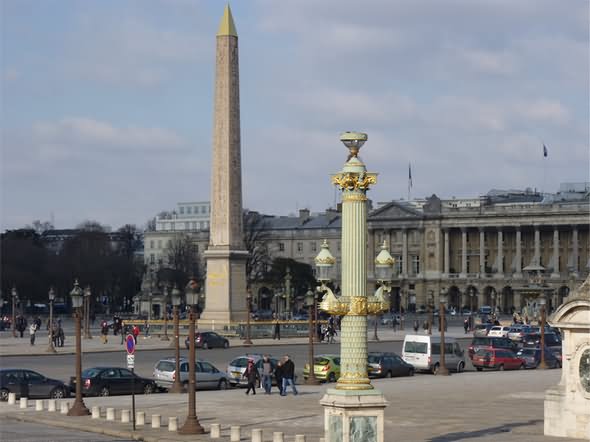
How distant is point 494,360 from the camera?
54062 mm

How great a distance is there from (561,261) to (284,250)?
126ft

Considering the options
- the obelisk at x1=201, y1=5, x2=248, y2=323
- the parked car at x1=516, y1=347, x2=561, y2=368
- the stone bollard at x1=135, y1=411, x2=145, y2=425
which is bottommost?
the parked car at x1=516, y1=347, x2=561, y2=368

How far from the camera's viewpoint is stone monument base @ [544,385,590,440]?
2670 centimetres

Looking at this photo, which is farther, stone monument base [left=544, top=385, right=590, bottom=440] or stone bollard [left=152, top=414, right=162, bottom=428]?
stone bollard [left=152, top=414, right=162, bottom=428]

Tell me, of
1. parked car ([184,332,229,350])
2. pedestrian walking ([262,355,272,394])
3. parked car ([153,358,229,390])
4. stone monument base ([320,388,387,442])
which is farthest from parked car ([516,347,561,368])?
stone monument base ([320,388,387,442])

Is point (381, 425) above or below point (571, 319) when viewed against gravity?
below

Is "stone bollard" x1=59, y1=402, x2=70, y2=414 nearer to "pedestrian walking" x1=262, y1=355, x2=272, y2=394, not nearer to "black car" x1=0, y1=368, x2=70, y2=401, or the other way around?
"black car" x1=0, y1=368, x2=70, y2=401

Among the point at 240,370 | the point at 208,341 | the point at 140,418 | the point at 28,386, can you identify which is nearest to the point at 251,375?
the point at 240,370

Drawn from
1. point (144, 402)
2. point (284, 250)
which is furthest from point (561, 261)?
point (144, 402)

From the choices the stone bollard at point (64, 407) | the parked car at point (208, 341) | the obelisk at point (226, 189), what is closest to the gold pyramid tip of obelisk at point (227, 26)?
the obelisk at point (226, 189)

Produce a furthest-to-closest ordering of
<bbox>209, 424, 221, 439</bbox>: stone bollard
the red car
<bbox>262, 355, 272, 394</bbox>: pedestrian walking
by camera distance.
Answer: the red car
<bbox>262, 355, 272, 394</bbox>: pedestrian walking
<bbox>209, 424, 221, 439</bbox>: stone bollard

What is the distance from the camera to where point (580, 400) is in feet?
87.9

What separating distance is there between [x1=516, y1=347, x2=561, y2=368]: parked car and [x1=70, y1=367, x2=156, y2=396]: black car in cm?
2017

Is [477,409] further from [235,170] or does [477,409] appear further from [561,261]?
[561,261]
